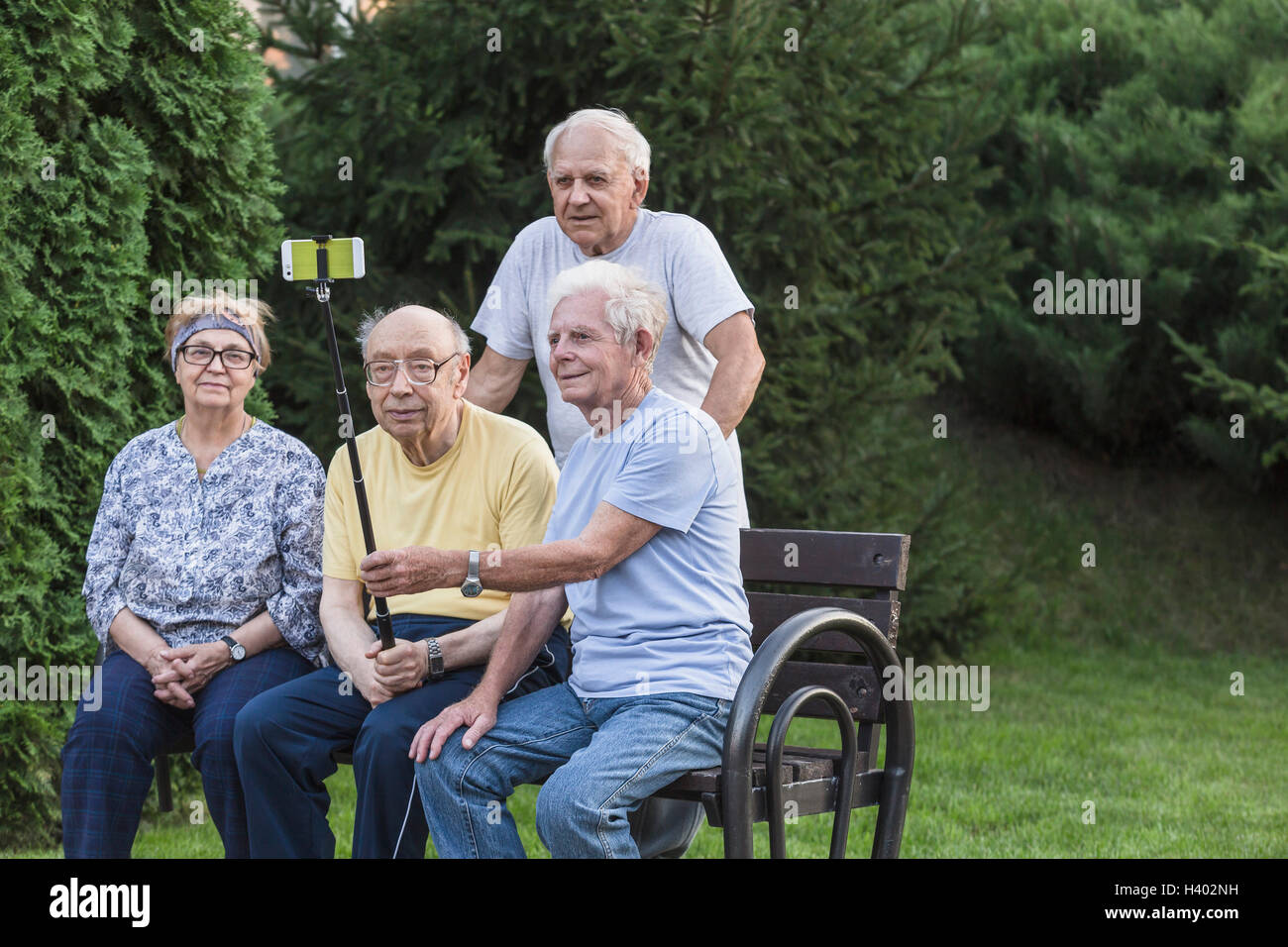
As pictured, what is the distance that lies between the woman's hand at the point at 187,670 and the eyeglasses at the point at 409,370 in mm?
760

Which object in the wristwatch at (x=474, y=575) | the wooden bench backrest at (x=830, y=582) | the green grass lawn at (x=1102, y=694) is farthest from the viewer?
the green grass lawn at (x=1102, y=694)

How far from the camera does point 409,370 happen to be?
3.17 meters

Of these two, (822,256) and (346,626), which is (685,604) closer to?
(346,626)

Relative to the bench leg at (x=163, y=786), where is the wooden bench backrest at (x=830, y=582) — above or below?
above

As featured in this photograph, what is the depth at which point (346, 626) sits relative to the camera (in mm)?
3238

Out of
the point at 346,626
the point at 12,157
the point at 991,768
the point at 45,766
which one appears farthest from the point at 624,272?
the point at 991,768

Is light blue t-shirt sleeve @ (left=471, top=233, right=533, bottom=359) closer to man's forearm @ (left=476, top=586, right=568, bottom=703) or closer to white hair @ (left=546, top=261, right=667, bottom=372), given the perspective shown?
white hair @ (left=546, top=261, right=667, bottom=372)

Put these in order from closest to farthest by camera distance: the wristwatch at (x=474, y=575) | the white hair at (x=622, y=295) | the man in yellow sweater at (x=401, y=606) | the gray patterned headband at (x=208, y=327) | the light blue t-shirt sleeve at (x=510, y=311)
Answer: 1. the wristwatch at (x=474, y=575)
2. the white hair at (x=622, y=295)
3. the man in yellow sweater at (x=401, y=606)
4. the gray patterned headband at (x=208, y=327)
5. the light blue t-shirt sleeve at (x=510, y=311)

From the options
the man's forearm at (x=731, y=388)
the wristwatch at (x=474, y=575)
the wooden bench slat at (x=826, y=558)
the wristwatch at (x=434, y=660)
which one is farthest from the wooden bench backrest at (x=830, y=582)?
the wristwatch at (x=474, y=575)

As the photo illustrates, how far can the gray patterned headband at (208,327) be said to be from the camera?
351 centimetres

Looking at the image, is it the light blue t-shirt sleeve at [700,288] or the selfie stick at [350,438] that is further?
the light blue t-shirt sleeve at [700,288]

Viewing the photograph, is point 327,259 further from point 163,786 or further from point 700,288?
point 163,786

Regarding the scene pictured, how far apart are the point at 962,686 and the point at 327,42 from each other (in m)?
4.62

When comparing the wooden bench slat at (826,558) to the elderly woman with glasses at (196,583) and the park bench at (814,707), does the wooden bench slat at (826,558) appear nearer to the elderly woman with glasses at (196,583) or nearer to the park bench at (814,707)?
the park bench at (814,707)
